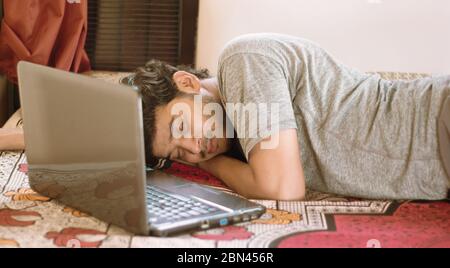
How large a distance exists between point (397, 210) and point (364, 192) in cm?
10

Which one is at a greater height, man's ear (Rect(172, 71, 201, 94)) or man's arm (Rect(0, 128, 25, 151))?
man's ear (Rect(172, 71, 201, 94))

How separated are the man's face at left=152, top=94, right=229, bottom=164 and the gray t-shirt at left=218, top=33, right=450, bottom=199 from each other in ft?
0.28

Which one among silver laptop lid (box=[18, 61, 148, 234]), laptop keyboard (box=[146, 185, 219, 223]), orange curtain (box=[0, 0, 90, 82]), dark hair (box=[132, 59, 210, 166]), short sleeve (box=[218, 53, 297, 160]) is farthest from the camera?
orange curtain (box=[0, 0, 90, 82])

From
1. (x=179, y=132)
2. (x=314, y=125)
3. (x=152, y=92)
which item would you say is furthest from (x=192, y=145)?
(x=314, y=125)

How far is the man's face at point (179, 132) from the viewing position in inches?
58.4

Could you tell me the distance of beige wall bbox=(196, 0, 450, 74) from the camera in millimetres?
2312

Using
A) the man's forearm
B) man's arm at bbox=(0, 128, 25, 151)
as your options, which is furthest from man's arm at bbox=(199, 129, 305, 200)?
man's arm at bbox=(0, 128, 25, 151)

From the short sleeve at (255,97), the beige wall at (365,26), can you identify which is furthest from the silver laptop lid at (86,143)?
the beige wall at (365,26)

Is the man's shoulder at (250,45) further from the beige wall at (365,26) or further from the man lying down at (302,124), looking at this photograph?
the beige wall at (365,26)

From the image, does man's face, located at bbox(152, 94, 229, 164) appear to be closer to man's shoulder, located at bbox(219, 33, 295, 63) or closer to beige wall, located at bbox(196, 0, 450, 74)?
man's shoulder, located at bbox(219, 33, 295, 63)

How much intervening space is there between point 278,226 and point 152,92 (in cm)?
49

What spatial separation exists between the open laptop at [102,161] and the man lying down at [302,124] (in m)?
0.14

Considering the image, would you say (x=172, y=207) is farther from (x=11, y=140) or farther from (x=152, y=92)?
(x=11, y=140)

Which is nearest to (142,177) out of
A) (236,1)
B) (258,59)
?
(258,59)
